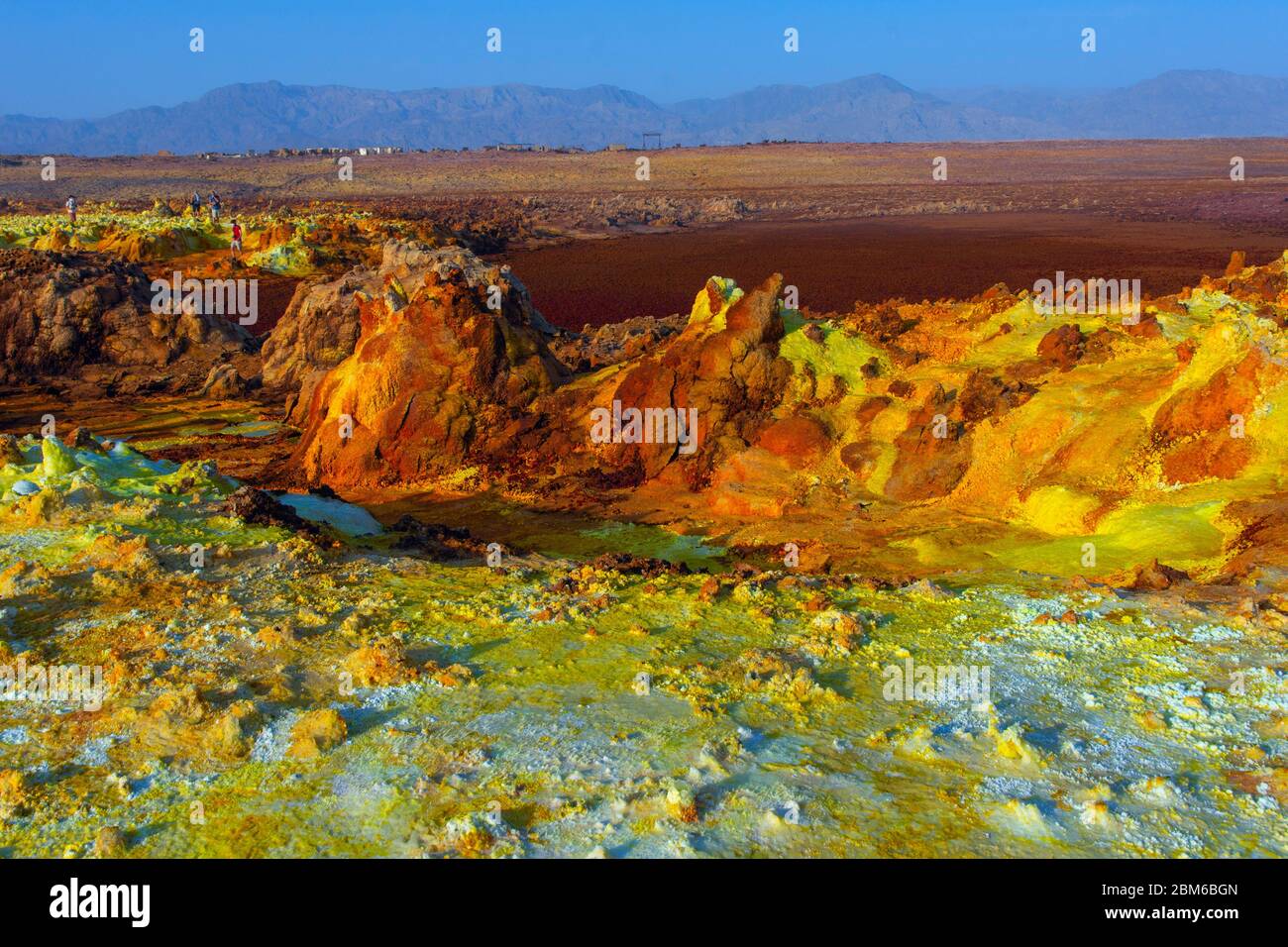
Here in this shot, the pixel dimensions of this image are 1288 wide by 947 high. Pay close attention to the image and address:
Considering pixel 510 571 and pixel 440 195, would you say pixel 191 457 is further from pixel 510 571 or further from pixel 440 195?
pixel 440 195

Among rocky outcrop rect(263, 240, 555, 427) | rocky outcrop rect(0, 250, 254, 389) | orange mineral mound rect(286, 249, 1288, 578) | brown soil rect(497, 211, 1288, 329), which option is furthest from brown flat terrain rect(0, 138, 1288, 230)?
orange mineral mound rect(286, 249, 1288, 578)

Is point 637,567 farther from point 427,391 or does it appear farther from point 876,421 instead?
point 427,391

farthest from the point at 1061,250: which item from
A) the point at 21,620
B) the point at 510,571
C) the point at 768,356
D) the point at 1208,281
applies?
the point at 21,620

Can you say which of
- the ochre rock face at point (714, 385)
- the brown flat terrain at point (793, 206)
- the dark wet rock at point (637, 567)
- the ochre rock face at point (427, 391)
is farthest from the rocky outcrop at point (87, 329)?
the dark wet rock at point (637, 567)

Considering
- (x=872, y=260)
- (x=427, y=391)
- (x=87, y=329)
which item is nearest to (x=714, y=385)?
(x=427, y=391)

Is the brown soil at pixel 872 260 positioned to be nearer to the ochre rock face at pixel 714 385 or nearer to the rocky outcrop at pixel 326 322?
the rocky outcrop at pixel 326 322

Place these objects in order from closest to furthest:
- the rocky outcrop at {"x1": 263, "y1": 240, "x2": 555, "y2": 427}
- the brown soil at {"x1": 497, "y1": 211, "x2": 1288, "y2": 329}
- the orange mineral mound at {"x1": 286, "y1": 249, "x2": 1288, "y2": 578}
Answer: the orange mineral mound at {"x1": 286, "y1": 249, "x2": 1288, "y2": 578}
the rocky outcrop at {"x1": 263, "y1": 240, "x2": 555, "y2": 427}
the brown soil at {"x1": 497, "y1": 211, "x2": 1288, "y2": 329}

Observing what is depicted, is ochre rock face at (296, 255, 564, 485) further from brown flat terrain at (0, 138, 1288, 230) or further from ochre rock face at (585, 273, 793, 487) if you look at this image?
brown flat terrain at (0, 138, 1288, 230)
